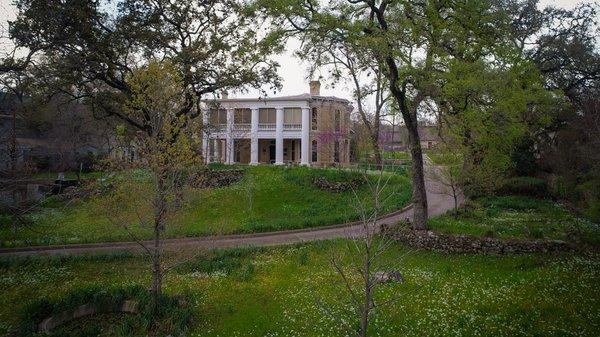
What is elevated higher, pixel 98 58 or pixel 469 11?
pixel 469 11

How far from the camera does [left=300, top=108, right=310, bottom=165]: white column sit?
46875 mm

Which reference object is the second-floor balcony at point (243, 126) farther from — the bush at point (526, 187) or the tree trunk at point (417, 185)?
the tree trunk at point (417, 185)

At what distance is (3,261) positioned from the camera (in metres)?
15.3

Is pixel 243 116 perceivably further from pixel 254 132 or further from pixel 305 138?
pixel 305 138

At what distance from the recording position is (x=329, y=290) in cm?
1220

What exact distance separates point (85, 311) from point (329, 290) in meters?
6.70

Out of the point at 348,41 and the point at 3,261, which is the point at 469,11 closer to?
the point at 348,41

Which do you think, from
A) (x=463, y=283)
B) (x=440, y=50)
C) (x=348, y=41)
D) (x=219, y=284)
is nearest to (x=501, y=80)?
(x=440, y=50)

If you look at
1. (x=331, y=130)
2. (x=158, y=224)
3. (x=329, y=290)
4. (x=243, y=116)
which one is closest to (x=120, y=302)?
(x=158, y=224)

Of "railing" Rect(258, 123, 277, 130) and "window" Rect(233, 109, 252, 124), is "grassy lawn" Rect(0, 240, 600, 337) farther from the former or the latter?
"window" Rect(233, 109, 252, 124)

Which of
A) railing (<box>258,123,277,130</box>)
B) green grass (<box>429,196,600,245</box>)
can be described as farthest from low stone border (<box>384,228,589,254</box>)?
railing (<box>258,123,277,130</box>)

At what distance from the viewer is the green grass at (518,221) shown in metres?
17.4

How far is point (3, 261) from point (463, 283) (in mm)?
16458

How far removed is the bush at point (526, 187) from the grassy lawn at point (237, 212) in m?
7.42
